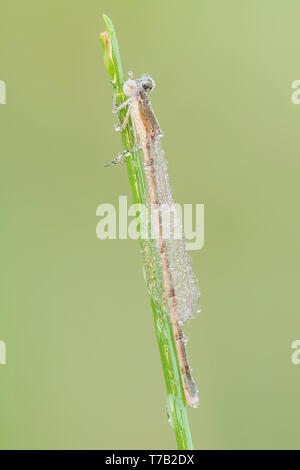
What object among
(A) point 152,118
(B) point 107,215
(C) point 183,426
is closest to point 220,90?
(B) point 107,215

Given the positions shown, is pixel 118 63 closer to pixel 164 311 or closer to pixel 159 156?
pixel 159 156
